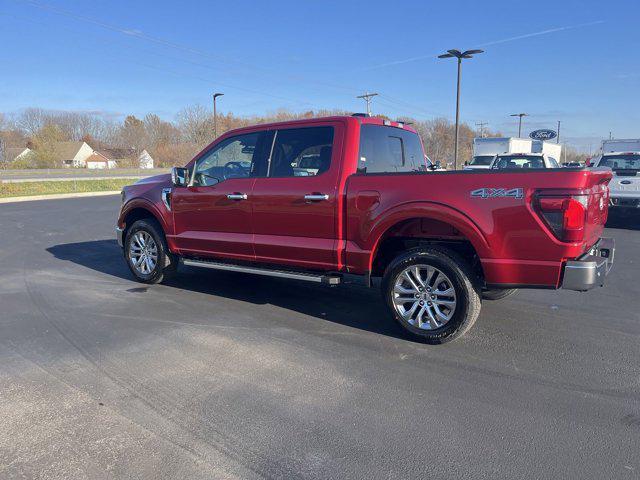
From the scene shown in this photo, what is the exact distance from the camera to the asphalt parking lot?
9.09 feet

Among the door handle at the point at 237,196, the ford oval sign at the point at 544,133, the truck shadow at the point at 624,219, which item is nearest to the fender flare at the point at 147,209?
the door handle at the point at 237,196

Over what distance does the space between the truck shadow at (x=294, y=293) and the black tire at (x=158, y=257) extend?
15 cm

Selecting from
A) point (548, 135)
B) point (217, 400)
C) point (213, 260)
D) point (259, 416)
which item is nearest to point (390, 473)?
point (259, 416)

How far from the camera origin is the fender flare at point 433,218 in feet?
13.7

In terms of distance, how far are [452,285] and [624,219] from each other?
1185 cm

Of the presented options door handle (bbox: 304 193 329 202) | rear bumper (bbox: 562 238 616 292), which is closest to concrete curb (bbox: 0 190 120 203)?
door handle (bbox: 304 193 329 202)

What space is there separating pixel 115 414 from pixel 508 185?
3.32 m

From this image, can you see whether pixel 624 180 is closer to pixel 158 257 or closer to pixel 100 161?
pixel 158 257

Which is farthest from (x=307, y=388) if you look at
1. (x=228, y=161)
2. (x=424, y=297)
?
(x=228, y=161)

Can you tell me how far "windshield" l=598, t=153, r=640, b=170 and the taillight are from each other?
34.3 feet

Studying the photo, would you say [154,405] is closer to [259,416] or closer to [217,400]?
[217,400]

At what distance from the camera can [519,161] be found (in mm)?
15812

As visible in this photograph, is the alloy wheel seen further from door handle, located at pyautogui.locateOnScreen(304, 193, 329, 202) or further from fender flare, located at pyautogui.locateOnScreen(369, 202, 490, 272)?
door handle, located at pyautogui.locateOnScreen(304, 193, 329, 202)

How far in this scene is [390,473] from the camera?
265 centimetres
